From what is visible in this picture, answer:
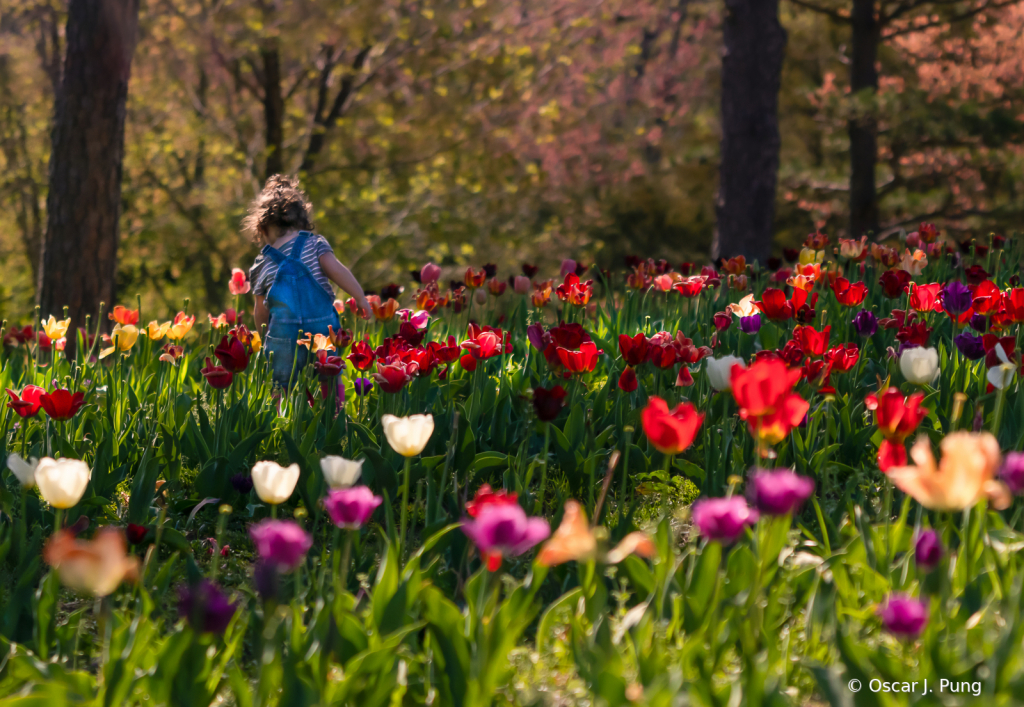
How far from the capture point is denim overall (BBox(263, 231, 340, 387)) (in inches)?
178

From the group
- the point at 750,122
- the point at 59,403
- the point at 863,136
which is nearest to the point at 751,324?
the point at 59,403

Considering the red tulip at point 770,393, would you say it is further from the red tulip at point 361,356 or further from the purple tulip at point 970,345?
the red tulip at point 361,356

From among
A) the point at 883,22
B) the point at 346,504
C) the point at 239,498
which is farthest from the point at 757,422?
the point at 883,22

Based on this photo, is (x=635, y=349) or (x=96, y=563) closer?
(x=96, y=563)

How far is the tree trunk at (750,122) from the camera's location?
308 inches

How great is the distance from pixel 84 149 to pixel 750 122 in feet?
16.5

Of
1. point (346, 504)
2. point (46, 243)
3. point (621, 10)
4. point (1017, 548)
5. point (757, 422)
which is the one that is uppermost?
point (621, 10)

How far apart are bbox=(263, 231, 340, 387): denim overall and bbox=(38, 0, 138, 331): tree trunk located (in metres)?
2.25

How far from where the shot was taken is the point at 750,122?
785cm

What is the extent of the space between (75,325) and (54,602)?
4438mm

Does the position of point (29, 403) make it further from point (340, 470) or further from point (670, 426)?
point (670, 426)

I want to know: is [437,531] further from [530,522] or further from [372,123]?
[372,123]

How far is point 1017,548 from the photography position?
2.12 m

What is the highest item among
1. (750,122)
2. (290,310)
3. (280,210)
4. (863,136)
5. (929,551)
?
(863,136)
